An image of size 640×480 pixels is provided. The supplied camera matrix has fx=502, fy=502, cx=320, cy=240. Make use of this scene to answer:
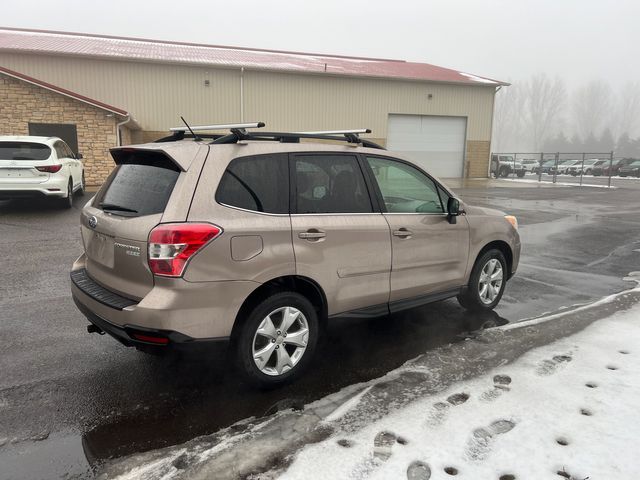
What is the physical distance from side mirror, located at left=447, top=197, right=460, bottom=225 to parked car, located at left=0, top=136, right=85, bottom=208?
9.07 m

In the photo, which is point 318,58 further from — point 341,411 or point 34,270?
point 341,411

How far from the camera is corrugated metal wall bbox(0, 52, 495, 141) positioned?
21719 mm

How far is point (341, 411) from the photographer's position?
316 centimetres

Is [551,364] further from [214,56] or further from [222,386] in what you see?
[214,56]

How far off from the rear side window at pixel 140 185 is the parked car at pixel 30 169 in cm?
775

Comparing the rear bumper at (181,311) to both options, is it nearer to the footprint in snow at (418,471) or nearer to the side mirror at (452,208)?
the footprint in snow at (418,471)

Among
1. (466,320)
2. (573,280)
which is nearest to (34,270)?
(466,320)

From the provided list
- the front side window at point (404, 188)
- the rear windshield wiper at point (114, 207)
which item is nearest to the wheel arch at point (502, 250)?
the front side window at point (404, 188)

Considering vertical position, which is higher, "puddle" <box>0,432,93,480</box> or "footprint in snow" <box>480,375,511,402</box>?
"footprint in snow" <box>480,375,511,402</box>

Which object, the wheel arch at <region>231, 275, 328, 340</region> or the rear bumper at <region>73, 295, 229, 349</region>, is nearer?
the rear bumper at <region>73, 295, 229, 349</region>

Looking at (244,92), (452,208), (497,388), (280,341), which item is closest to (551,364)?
(497,388)

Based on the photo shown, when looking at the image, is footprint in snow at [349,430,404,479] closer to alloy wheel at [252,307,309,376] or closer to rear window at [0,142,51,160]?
alloy wheel at [252,307,309,376]

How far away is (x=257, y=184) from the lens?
3.35 m

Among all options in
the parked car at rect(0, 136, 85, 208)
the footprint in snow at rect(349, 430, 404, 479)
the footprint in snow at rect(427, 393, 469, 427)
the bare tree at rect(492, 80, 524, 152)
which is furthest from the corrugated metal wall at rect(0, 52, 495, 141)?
the bare tree at rect(492, 80, 524, 152)
